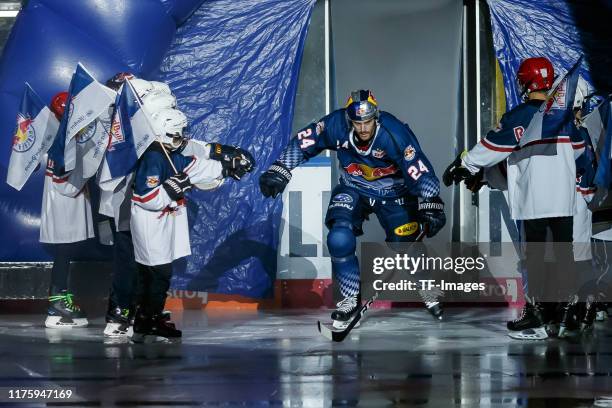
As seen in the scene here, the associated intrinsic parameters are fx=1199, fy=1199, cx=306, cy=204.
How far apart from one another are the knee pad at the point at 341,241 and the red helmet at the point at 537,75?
1.40m

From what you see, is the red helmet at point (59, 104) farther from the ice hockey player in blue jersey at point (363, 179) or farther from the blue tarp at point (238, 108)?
the ice hockey player in blue jersey at point (363, 179)

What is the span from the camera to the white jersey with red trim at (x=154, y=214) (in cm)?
716

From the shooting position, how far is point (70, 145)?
7980 mm

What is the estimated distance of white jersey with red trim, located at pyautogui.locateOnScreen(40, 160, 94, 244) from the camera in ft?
26.9

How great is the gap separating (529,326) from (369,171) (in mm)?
1390

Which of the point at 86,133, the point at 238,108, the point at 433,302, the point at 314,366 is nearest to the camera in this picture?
the point at 314,366

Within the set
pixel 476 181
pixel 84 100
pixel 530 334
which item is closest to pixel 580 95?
pixel 476 181

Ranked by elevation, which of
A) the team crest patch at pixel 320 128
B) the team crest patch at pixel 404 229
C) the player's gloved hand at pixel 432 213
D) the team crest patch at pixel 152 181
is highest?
the team crest patch at pixel 320 128

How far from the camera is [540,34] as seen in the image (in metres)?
9.32

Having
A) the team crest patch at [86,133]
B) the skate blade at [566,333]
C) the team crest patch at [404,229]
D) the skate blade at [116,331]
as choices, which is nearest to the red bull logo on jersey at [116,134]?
the team crest patch at [86,133]

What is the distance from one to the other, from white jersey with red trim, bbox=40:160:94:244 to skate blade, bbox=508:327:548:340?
3.03m

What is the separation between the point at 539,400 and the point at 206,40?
5.05 metres

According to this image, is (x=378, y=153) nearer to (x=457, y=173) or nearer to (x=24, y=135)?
(x=457, y=173)

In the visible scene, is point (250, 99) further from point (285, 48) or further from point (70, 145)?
point (70, 145)
